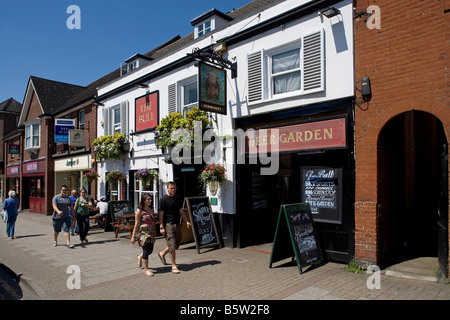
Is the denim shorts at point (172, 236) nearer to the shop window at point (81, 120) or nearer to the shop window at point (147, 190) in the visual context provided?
the shop window at point (147, 190)

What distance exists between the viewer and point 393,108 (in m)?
6.07

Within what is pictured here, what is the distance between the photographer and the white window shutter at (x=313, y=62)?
7137 millimetres

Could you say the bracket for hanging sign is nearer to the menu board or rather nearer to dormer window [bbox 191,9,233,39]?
dormer window [bbox 191,9,233,39]

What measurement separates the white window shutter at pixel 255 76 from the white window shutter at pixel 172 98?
3.46 m

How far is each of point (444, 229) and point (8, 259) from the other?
394 inches

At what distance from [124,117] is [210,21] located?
5677 mm

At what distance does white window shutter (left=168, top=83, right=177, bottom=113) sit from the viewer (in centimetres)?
1109

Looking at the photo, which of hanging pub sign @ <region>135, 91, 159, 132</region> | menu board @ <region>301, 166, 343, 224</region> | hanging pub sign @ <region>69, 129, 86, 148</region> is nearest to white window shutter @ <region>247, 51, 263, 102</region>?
menu board @ <region>301, 166, 343, 224</region>

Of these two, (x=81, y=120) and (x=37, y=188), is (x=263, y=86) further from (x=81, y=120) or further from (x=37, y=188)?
(x=37, y=188)

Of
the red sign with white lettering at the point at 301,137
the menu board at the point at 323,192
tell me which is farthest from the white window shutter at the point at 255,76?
the menu board at the point at 323,192

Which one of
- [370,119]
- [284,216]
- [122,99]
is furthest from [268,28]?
[122,99]

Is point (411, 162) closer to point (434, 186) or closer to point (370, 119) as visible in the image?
point (434, 186)

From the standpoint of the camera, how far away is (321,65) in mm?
7105
